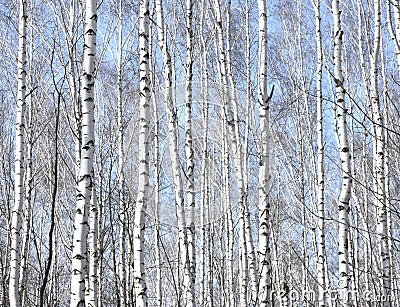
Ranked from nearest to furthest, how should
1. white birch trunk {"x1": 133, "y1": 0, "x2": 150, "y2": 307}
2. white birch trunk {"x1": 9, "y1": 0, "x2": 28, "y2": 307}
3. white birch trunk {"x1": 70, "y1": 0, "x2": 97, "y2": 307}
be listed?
white birch trunk {"x1": 70, "y1": 0, "x2": 97, "y2": 307}
white birch trunk {"x1": 133, "y1": 0, "x2": 150, "y2": 307}
white birch trunk {"x1": 9, "y1": 0, "x2": 28, "y2": 307}

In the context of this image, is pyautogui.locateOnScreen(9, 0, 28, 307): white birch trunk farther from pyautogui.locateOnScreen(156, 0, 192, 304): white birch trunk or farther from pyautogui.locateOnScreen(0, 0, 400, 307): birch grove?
pyautogui.locateOnScreen(156, 0, 192, 304): white birch trunk

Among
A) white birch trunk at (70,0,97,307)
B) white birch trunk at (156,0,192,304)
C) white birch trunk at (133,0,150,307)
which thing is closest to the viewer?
white birch trunk at (70,0,97,307)

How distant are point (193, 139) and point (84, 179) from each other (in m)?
9.16

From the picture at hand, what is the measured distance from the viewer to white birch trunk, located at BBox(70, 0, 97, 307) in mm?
3652

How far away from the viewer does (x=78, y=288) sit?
3.63 meters

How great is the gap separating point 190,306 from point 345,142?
94.4 inches

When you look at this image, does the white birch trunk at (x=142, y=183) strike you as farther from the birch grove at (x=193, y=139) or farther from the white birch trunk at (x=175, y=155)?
the white birch trunk at (x=175, y=155)

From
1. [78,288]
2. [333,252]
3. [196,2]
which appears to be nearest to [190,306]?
[78,288]

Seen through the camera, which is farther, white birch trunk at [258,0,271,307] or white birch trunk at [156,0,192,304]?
white birch trunk at [156,0,192,304]

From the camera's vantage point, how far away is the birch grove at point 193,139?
16.2 feet

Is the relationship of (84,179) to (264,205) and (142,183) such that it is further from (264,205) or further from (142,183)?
(264,205)

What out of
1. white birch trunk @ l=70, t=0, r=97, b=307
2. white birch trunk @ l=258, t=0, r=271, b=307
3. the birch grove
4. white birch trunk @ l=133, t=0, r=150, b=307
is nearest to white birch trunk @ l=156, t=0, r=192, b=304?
the birch grove

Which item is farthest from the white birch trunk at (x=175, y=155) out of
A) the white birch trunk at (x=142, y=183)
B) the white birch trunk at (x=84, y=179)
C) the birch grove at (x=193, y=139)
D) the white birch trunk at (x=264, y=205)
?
the white birch trunk at (x=84, y=179)

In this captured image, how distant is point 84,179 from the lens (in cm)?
378
